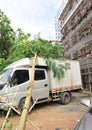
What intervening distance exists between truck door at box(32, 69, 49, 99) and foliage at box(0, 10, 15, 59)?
33.8ft

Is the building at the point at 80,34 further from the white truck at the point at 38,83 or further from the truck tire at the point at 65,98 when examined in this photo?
the truck tire at the point at 65,98

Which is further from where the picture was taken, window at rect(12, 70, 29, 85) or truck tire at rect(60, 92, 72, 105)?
truck tire at rect(60, 92, 72, 105)

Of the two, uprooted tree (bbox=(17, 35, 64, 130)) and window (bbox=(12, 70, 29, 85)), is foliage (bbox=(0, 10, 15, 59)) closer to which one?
uprooted tree (bbox=(17, 35, 64, 130))

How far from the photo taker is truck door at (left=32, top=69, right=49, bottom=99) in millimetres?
11343

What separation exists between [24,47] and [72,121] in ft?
24.0

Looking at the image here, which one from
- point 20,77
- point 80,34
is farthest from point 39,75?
point 80,34

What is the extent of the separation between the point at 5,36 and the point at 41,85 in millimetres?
11460

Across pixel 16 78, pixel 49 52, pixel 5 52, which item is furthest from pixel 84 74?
pixel 16 78

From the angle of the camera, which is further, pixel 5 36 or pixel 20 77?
pixel 5 36

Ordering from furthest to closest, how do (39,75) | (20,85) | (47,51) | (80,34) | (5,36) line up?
(80,34)
(5,36)
(47,51)
(39,75)
(20,85)

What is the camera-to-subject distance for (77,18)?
23.1 m

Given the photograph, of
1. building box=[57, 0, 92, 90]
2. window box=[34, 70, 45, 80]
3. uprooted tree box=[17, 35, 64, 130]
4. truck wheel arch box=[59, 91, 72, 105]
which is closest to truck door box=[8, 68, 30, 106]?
window box=[34, 70, 45, 80]

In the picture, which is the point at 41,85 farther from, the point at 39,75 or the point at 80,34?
the point at 80,34

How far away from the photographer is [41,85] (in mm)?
11633
